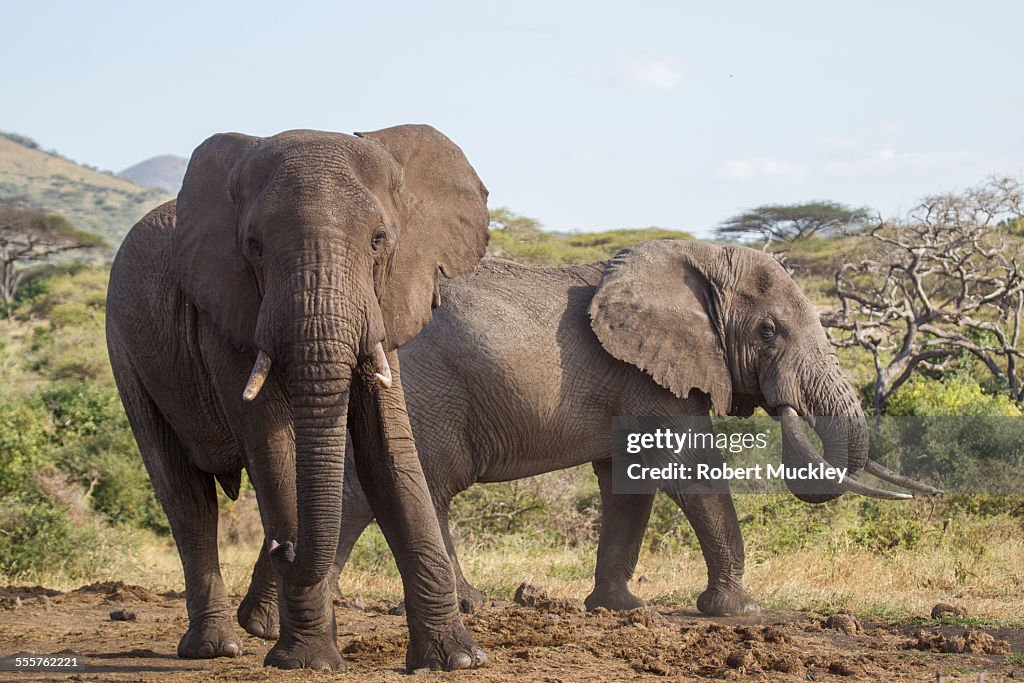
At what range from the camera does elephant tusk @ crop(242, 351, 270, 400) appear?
4.67 meters

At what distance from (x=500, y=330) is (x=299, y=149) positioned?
3028 mm

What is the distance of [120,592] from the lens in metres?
8.44

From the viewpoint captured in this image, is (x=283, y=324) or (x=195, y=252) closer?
(x=283, y=324)

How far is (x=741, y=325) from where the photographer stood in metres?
8.30

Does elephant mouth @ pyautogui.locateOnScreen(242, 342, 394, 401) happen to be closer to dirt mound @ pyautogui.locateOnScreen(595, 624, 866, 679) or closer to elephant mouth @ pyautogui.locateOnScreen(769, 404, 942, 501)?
dirt mound @ pyautogui.locateOnScreen(595, 624, 866, 679)

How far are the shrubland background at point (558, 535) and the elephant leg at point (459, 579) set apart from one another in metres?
0.75

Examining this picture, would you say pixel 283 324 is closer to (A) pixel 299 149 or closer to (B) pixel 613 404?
(A) pixel 299 149

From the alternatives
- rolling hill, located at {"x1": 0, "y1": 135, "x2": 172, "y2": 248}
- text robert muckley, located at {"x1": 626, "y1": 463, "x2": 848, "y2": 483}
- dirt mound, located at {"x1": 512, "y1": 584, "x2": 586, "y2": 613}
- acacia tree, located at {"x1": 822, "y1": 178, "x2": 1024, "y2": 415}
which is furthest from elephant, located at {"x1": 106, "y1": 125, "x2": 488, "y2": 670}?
rolling hill, located at {"x1": 0, "y1": 135, "x2": 172, "y2": 248}

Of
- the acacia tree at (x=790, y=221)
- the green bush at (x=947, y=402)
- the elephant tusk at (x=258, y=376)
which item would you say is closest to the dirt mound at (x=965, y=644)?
the elephant tusk at (x=258, y=376)

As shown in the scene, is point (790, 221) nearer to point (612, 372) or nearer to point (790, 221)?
point (790, 221)

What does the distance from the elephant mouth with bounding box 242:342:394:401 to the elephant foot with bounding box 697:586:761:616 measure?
3532mm

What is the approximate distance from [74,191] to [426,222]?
111 meters

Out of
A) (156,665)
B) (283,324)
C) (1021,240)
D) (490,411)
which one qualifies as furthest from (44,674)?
(1021,240)

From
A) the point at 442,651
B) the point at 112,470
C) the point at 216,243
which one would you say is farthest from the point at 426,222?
the point at 112,470
